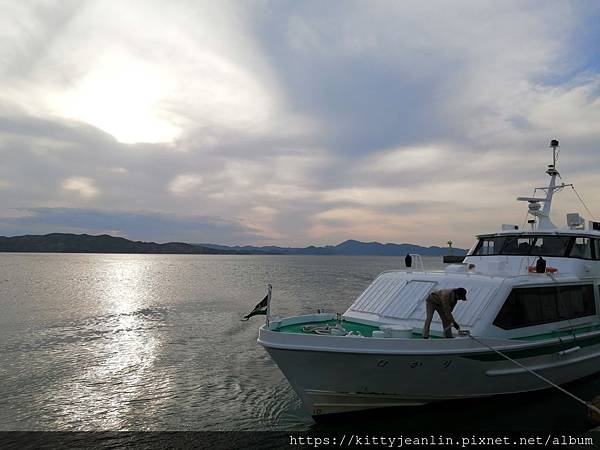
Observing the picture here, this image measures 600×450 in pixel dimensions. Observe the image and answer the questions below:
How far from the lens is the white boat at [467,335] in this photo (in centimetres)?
916

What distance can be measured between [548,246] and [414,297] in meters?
5.51

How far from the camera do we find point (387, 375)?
368 inches

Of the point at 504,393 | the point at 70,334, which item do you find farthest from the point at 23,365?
the point at 504,393

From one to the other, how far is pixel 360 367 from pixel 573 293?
783cm

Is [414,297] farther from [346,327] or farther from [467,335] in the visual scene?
[467,335]

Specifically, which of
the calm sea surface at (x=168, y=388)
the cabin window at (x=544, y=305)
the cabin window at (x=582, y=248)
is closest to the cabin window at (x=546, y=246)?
the cabin window at (x=582, y=248)

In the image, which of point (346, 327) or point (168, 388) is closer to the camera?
point (346, 327)

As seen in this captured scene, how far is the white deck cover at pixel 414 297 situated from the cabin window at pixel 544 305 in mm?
567

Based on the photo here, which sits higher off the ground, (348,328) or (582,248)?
(582,248)

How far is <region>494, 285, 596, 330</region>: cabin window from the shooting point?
10.9 metres

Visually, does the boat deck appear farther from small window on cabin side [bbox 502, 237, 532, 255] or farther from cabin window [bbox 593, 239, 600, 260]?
cabin window [bbox 593, 239, 600, 260]

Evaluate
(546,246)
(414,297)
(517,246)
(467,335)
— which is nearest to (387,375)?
(467,335)

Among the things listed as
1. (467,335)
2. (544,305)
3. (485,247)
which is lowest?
(467,335)

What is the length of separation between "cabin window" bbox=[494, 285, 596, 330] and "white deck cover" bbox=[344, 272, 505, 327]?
1.86 feet
